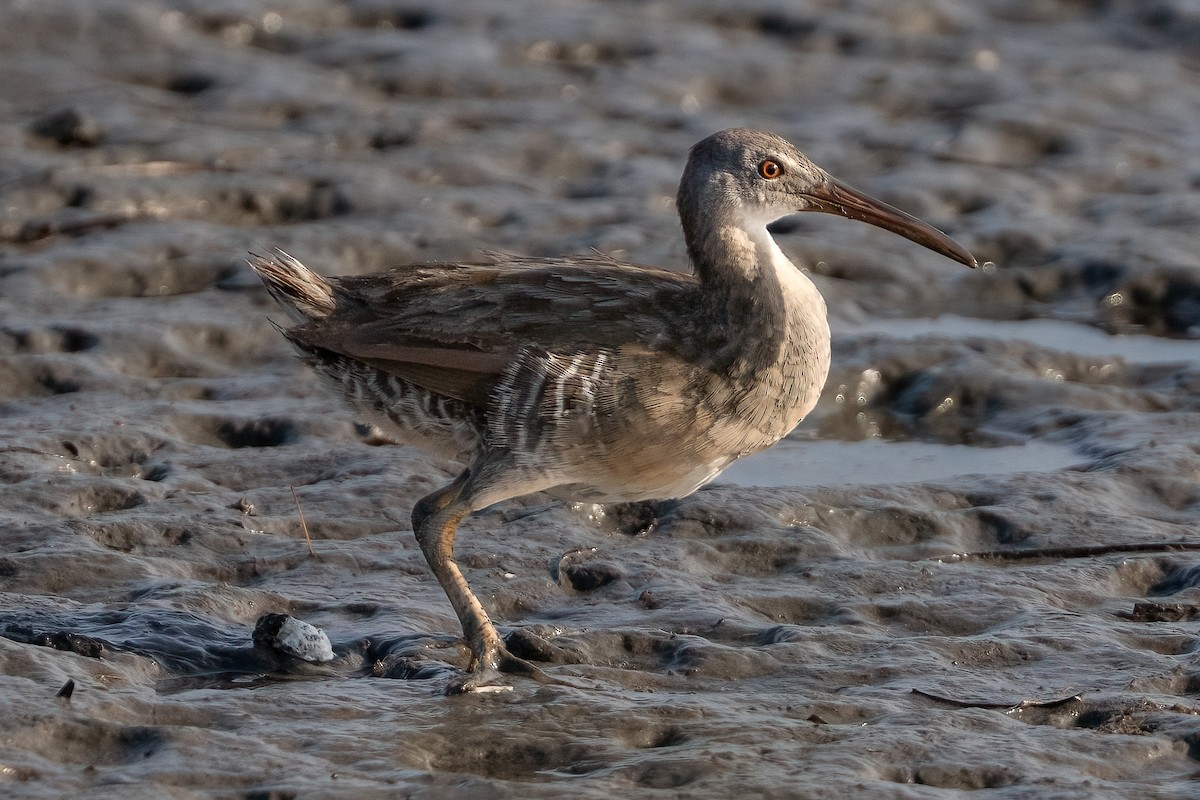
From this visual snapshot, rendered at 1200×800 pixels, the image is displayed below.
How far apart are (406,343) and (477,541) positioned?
1078mm

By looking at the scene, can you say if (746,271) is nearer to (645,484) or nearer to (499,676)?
(645,484)

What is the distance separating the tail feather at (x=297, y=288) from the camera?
5816mm

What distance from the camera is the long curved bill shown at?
6.03 m

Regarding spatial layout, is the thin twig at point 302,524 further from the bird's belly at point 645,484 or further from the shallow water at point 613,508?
the bird's belly at point 645,484

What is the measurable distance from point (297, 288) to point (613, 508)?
1612 mm

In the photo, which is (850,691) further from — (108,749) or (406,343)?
(108,749)

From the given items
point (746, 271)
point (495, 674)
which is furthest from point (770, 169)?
point (495, 674)

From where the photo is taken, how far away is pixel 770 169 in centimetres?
586

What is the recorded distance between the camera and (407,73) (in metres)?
11.5

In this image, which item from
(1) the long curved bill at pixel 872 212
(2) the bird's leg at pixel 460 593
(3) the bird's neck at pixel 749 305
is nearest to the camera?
(2) the bird's leg at pixel 460 593

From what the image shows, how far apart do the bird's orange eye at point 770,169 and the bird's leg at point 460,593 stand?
56.0 inches

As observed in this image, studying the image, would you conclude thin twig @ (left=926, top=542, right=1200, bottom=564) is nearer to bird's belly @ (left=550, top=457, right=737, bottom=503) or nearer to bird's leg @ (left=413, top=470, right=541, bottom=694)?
bird's belly @ (left=550, top=457, right=737, bottom=503)

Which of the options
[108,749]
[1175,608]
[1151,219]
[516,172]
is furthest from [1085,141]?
[108,749]

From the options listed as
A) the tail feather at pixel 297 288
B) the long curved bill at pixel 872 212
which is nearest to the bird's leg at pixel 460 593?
the tail feather at pixel 297 288
